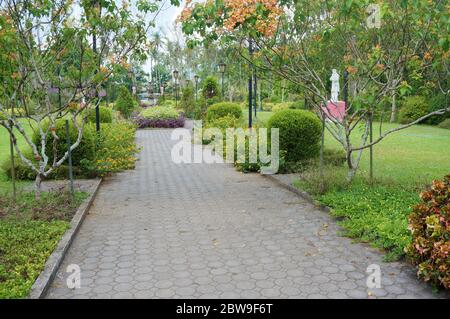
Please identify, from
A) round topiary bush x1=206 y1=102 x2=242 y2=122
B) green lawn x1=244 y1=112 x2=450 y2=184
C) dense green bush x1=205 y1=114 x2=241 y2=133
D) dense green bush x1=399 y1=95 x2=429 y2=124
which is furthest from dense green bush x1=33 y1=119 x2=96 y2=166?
dense green bush x1=399 y1=95 x2=429 y2=124

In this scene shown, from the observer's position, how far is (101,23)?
7.39m

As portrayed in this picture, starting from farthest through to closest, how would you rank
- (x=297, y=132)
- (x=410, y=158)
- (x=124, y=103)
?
(x=124, y=103), (x=410, y=158), (x=297, y=132)

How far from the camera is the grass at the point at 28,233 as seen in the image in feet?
14.1

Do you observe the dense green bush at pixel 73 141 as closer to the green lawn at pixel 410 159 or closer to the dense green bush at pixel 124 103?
the green lawn at pixel 410 159

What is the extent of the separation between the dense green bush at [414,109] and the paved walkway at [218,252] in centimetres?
1979

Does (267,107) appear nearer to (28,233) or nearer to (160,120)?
(160,120)

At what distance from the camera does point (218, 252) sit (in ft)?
17.4

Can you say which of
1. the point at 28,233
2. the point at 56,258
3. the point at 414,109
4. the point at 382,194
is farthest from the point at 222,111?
the point at 56,258

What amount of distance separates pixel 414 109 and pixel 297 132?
58.9 feet

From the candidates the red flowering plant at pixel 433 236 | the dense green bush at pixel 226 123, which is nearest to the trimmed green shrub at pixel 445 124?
the dense green bush at pixel 226 123

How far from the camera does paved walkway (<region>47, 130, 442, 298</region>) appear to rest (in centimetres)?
424

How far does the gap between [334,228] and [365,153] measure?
7627 millimetres

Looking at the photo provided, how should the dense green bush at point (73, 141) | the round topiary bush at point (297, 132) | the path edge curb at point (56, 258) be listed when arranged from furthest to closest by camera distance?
A: the round topiary bush at point (297, 132), the dense green bush at point (73, 141), the path edge curb at point (56, 258)
